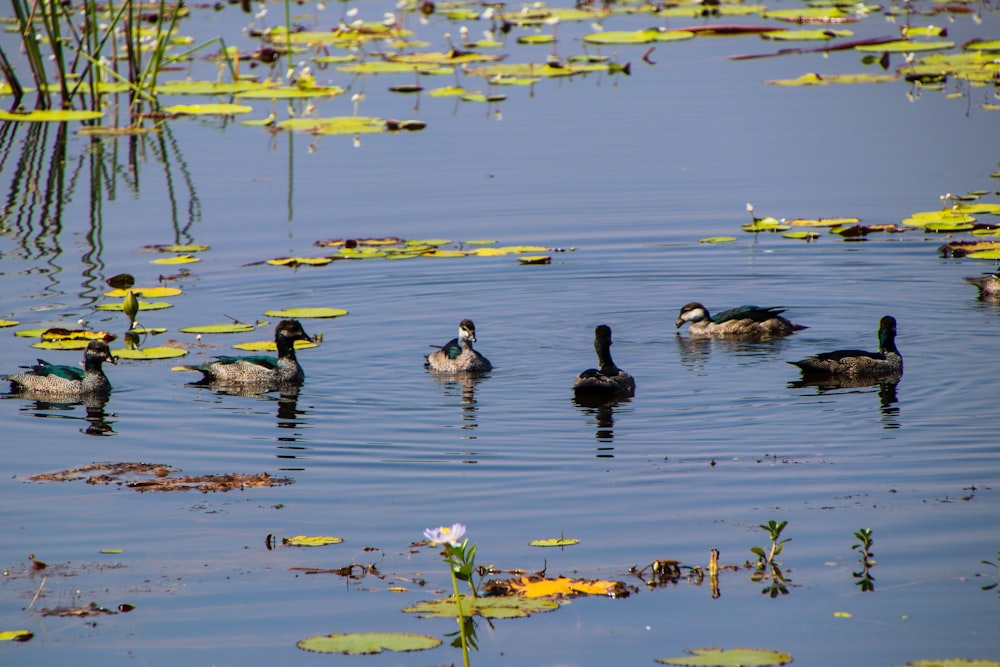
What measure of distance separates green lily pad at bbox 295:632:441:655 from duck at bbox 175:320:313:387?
6298mm

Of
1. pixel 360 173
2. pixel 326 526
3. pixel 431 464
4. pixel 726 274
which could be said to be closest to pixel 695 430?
pixel 431 464

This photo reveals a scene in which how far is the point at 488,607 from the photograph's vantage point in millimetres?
7281

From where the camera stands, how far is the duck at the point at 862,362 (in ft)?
41.4

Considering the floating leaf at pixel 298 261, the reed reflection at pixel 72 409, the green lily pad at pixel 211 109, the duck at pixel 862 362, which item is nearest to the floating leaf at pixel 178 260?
the floating leaf at pixel 298 261

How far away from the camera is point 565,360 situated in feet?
45.2

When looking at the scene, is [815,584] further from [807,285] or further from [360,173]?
[360,173]

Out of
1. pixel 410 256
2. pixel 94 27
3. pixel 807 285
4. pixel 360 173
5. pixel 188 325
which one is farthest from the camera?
pixel 94 27

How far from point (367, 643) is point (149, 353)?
7.59 meters

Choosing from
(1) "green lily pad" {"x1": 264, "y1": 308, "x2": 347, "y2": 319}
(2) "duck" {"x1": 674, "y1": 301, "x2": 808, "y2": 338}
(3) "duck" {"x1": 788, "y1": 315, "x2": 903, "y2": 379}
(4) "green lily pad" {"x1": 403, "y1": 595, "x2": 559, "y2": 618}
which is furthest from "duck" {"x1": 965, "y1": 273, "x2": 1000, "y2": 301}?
(4) "green lily pad" {"x1": 403, "y1": 595, "x2": 559, "y2": 618}

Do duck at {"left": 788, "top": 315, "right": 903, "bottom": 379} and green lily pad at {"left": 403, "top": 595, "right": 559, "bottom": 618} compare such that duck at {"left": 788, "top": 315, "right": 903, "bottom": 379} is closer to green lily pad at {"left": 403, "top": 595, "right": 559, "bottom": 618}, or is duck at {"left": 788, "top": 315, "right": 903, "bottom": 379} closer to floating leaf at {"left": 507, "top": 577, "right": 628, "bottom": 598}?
floating leaf at {"left": 507, "top": 577, "right": 628, "bottom": 598}

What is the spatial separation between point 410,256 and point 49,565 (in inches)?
358

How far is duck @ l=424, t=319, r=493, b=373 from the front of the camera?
43.7 feet

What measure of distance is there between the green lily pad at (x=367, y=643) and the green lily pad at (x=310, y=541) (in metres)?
1.56

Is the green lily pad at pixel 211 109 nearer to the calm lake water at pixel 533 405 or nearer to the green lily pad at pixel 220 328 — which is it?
the calm lake water at pixel 533 405
